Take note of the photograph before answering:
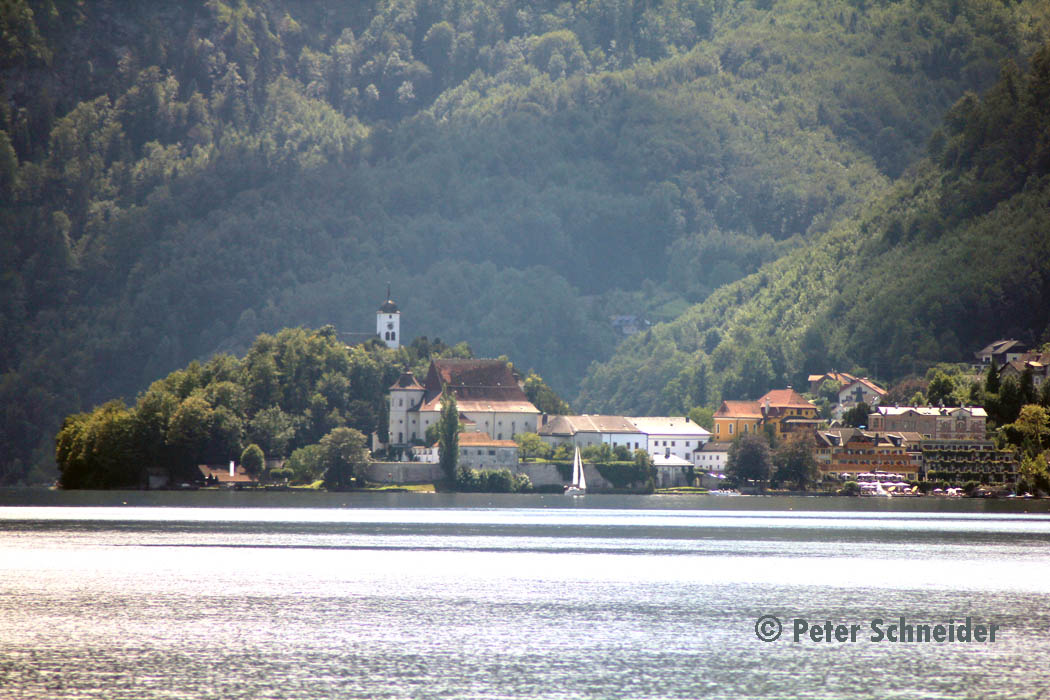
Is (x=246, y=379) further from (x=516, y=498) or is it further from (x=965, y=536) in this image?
(x=965, y=536)

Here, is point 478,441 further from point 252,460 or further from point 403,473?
point 252,460

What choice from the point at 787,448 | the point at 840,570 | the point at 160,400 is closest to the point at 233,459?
the point at 160,400

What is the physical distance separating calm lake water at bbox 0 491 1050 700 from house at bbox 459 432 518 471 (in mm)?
74008

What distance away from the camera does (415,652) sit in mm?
46906

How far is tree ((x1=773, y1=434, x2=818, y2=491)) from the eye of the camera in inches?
6850

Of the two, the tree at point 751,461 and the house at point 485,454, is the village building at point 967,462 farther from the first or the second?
the house at point 485,454

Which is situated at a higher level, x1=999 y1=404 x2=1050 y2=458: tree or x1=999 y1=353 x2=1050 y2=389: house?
x1=999 y1=353 x2=1050 y2=389: house

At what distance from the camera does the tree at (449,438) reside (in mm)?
171375

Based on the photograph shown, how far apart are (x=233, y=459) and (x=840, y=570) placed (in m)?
114

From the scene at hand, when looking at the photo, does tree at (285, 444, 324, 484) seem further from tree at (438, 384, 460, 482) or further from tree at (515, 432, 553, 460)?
tree at (515, 432, 553, 460)

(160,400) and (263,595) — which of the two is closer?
(263,595)

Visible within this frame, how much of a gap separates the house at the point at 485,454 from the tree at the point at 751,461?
24030mm

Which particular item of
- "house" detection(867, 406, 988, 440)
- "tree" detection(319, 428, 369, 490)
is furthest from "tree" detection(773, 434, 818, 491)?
"tree" detection(319, 428, 369, 490)

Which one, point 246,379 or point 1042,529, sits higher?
point 246,379
